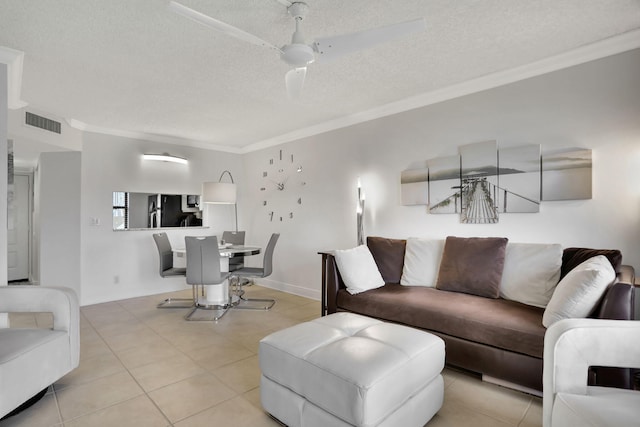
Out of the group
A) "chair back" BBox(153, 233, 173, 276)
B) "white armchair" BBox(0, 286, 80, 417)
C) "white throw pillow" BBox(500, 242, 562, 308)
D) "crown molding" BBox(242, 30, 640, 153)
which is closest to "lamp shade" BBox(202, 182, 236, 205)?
"chair back" BBox(153, 233, 173, 276)

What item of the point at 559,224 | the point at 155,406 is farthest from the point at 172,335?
the point at 559,224

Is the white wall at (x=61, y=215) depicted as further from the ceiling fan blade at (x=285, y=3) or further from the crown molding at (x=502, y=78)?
the ceiling fan blade at (x=285, y=3)

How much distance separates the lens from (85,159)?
447 cm

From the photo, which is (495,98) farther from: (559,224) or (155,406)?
(155,406)

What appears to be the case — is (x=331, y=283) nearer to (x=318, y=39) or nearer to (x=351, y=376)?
(x=351, y=376)

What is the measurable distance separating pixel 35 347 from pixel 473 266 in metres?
3.14

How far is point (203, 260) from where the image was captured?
12.5 ft

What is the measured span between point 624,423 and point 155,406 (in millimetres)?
2301

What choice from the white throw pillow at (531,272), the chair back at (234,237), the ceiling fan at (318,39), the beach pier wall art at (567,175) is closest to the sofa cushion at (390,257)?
the white throw pillow at (531,272)

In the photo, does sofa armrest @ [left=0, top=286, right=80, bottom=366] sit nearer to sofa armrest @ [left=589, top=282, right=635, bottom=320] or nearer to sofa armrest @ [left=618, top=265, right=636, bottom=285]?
sofa armrest @ [left=589, top=282, right=635, bottom=320]

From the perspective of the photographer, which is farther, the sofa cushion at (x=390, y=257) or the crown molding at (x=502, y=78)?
the sofa cushion at (x=390, y=257)

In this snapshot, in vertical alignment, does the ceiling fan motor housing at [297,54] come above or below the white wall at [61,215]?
above

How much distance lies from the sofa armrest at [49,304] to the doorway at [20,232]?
492 centimetres

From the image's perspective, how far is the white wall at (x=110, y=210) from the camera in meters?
4.49
